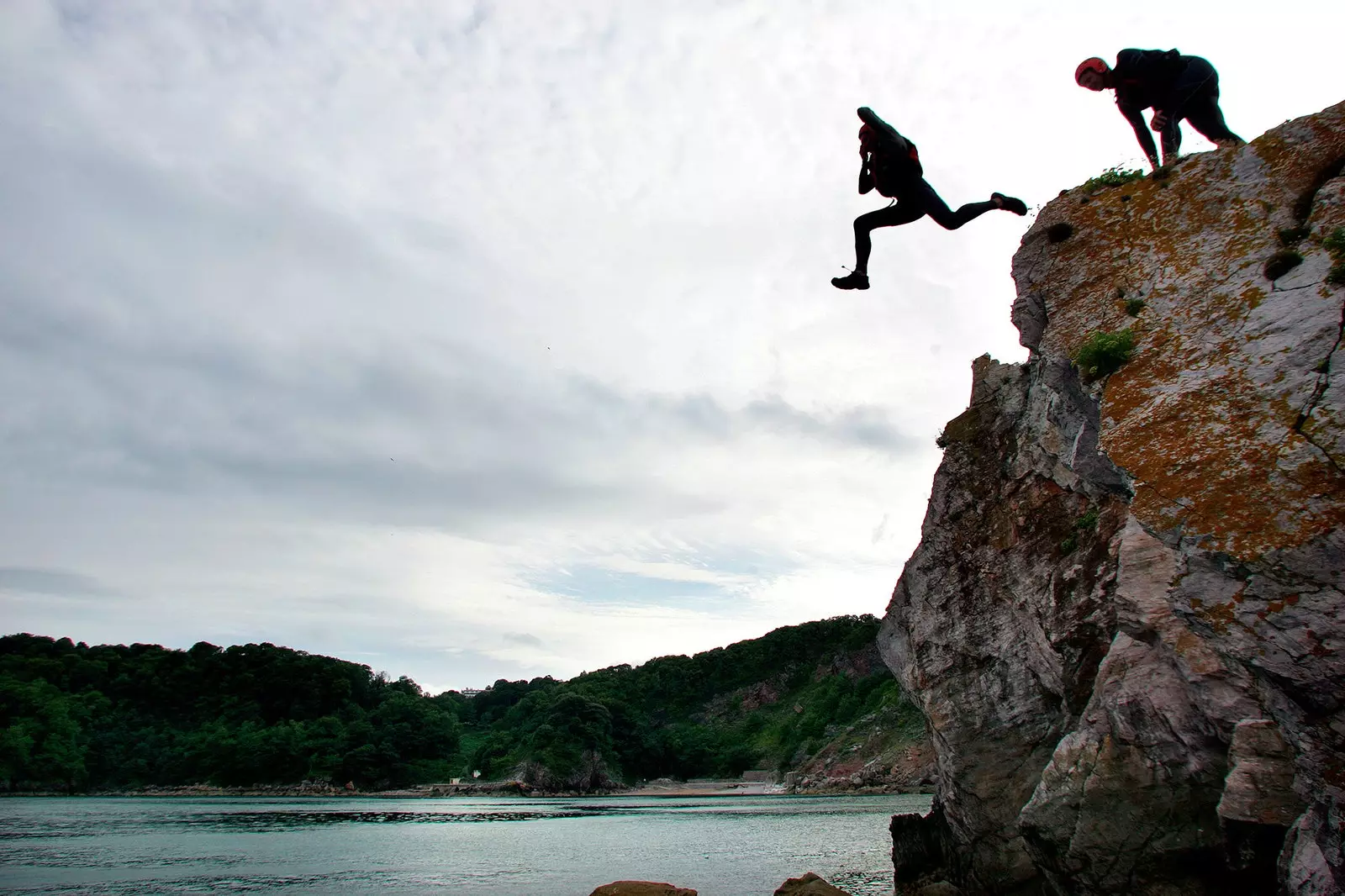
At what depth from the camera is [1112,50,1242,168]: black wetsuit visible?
11.1m

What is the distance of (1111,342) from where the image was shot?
10.5 metres

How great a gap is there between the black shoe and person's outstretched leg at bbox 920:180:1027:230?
1.15m

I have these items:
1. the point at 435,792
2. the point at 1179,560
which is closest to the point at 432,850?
the point at 1179,560

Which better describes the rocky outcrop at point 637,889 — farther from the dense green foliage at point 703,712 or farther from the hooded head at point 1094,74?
the dense green foliage at point 703,712

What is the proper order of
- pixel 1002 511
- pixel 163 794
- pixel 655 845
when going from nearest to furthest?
pixel 1002 511 → pixel 655 845 → pixel 163 794

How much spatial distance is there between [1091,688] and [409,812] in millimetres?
91725

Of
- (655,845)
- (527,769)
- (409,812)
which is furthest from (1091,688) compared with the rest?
(527,769)

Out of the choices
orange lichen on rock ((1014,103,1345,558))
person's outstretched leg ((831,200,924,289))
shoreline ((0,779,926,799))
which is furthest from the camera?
shoreline ((0,779,926,799))

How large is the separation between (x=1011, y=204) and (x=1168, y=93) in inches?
164

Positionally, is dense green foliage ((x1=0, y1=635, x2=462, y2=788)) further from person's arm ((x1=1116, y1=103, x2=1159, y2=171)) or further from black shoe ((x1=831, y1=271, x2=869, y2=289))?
person's arm ((x1=1116, y1=103, x2=1159, y2=171))

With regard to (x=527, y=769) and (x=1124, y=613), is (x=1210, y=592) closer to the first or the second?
(x=1124, y=613)

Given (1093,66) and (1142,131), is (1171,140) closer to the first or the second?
(1142,131)

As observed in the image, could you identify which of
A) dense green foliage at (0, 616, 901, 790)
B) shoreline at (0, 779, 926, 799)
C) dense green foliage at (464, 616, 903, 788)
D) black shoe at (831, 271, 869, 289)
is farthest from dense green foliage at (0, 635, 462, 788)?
black shoe at (831, 271, 869, 289)

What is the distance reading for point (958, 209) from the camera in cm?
1020
